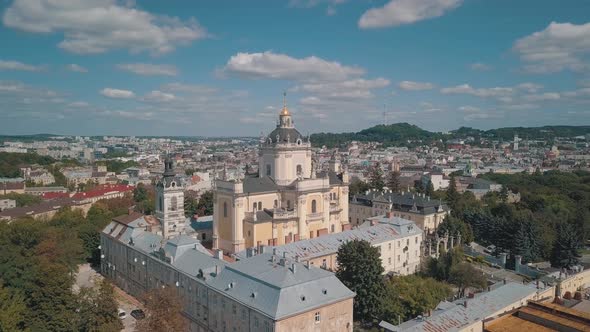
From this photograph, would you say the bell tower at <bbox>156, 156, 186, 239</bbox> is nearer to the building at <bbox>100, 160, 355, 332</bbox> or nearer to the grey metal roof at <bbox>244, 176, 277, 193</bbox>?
the building at <bbox>100, 160, 355, 332</bbox>

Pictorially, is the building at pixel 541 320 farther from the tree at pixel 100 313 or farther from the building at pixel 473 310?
the tree at pixel 100 313

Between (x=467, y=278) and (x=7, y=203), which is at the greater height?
(x=467, y=278)

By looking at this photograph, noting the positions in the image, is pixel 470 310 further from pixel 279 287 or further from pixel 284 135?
pixel 284 135

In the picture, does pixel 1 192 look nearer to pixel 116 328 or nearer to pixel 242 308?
pixel 116 328

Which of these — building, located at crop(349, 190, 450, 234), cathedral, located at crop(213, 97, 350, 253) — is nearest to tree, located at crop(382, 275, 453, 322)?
cathedral, located at crop(213, 97, 350, 253)

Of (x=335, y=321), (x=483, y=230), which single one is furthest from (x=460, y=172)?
(x=335, y=321)

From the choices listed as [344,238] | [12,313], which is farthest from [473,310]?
[12,313]
